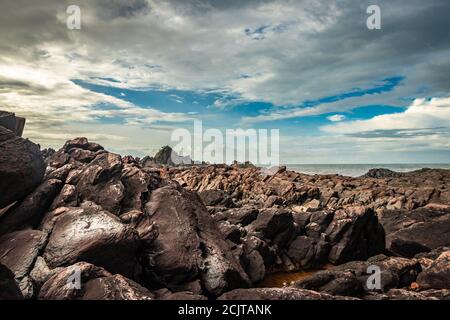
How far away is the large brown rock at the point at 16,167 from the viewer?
21078 mm

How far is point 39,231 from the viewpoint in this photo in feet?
69.6

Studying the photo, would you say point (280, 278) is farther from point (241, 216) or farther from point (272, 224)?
point (241, 216)

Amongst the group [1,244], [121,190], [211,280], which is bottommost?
[211,280]

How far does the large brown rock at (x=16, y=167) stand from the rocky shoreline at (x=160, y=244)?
0.23ft

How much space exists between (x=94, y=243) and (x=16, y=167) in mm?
6908

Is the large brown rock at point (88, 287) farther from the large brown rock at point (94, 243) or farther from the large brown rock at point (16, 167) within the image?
the large brown rock at point (16, 167)

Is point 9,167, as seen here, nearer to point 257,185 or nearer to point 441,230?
point 441,230

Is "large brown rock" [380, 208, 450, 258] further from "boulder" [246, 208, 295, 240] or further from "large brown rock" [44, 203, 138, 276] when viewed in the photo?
"large brown rock" [44, 203, 138, 276]

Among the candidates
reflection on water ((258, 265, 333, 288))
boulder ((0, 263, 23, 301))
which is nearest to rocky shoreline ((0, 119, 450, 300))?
boulder ((0, 263, 23, 301))

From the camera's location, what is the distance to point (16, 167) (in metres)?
21.5

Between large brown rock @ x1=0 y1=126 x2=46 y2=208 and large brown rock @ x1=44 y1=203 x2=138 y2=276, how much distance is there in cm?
346

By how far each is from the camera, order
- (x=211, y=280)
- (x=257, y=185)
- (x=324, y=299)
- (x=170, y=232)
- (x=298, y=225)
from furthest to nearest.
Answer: (x=257, y=185)
(x=298, y=225)
(x=170, y=232)
(x=211, y=280)
(x=324, y=299)
